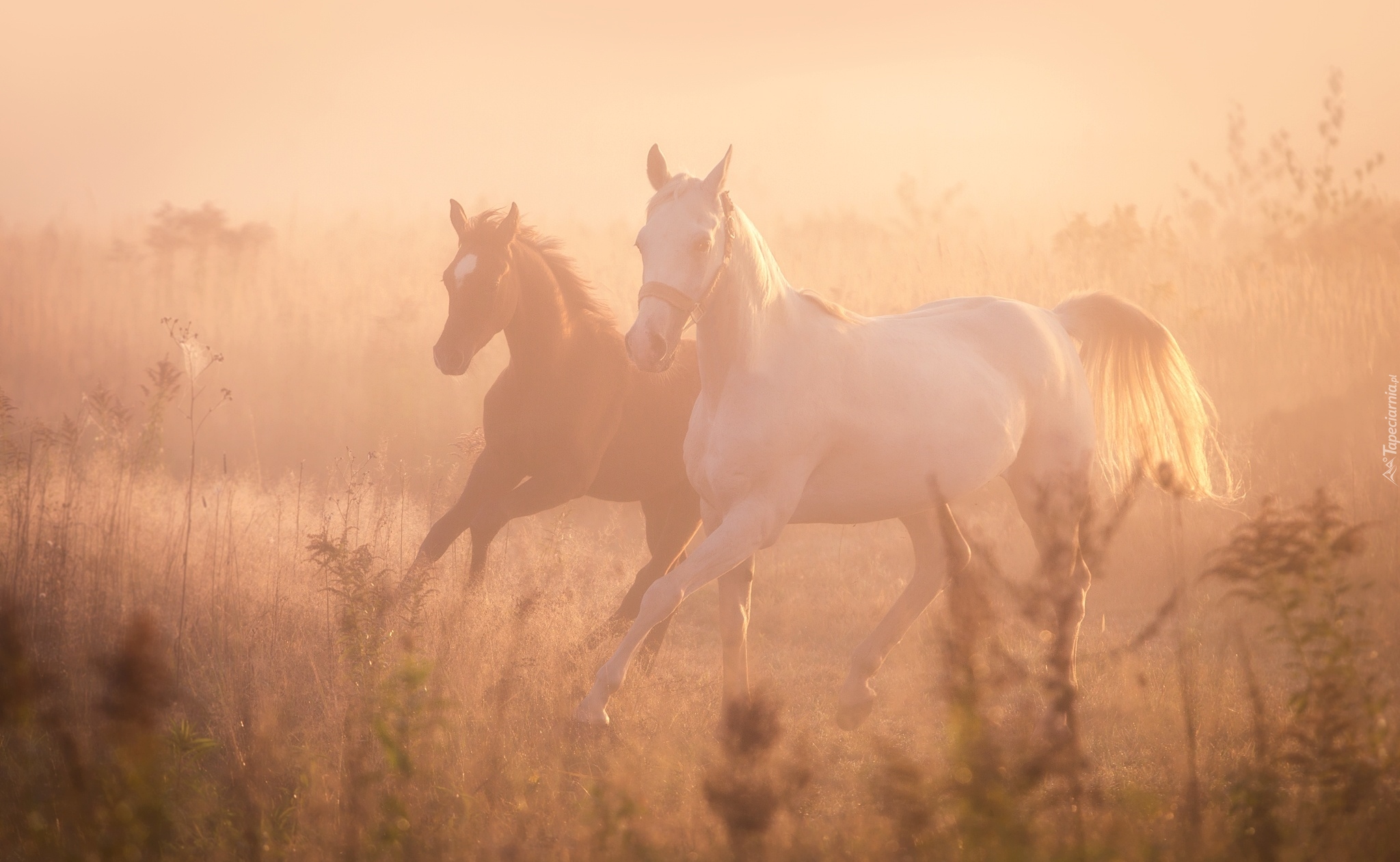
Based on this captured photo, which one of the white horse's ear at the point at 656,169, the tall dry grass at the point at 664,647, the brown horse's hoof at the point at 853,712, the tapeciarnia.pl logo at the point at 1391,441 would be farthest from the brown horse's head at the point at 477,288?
the tapeciarnia.pl logo at the point at 1391,441

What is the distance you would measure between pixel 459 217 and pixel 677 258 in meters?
2.24

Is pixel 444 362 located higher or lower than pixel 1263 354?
lower

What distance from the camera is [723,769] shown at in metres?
2.25

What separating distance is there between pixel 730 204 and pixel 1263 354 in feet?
24.9

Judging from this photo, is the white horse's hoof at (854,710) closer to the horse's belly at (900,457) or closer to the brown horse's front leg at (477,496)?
the horse's belly at (900,457)

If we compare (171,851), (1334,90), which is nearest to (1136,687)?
(171,851)

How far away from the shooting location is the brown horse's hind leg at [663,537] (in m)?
5.25

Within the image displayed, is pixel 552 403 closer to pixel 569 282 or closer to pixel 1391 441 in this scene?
pixel 569 282

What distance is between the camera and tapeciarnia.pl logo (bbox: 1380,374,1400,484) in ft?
22.3

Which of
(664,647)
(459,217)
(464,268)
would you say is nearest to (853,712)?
(664,647)

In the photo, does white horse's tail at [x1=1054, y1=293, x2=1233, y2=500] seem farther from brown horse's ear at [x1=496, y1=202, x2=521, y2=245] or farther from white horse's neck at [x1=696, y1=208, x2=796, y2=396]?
brown horse's ear at [x1=496, y1=202, x2=521, y2=245]

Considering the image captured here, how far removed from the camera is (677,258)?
11.6 feet

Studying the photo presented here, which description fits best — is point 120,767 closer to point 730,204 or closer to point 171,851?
point 171,851

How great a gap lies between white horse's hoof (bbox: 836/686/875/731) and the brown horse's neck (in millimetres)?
2232
